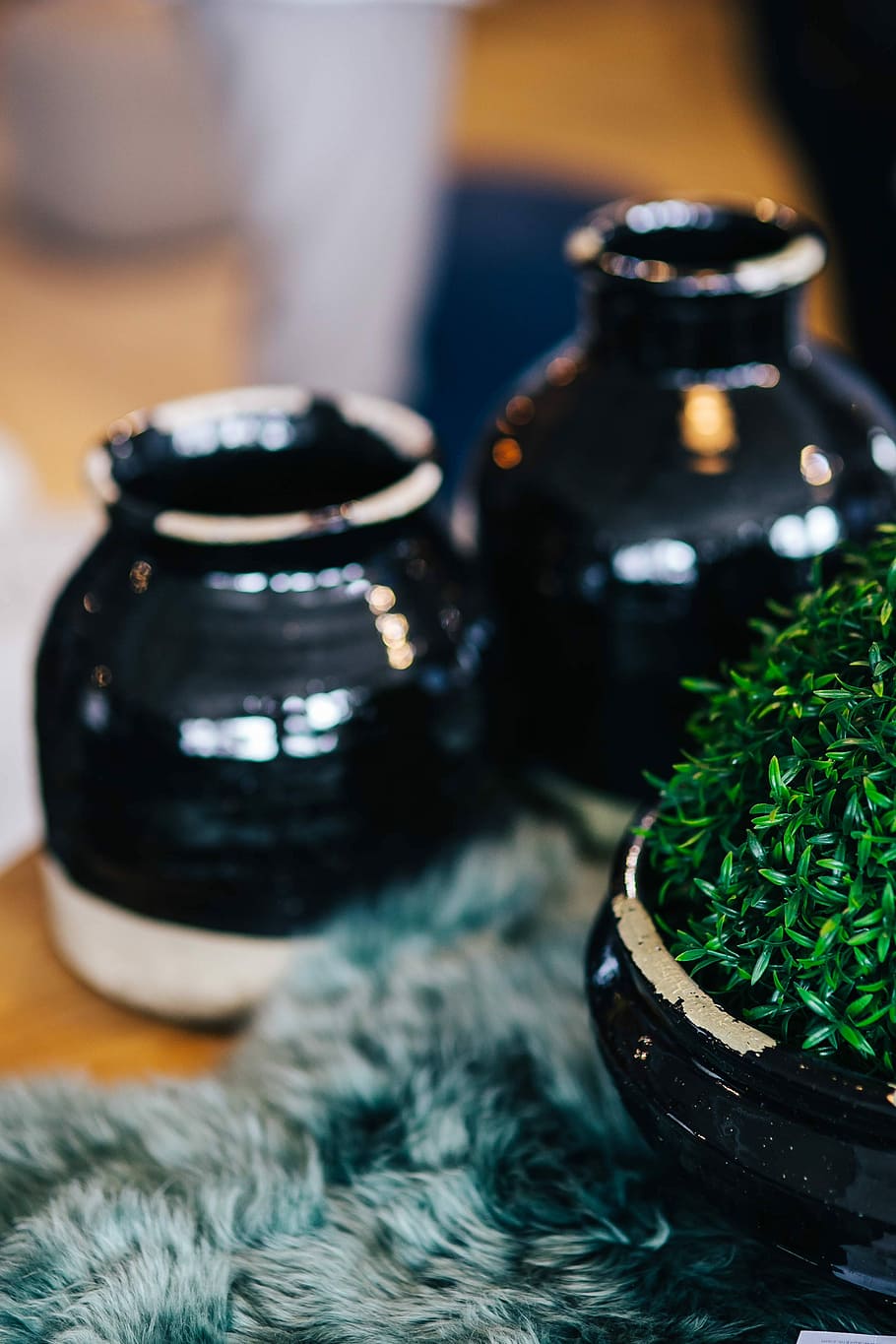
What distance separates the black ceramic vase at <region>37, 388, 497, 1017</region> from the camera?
500mm

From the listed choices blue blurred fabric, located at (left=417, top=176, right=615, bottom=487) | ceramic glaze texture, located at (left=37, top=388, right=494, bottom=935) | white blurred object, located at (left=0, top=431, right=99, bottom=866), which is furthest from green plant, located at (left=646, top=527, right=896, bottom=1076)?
blue blurred fabric, located at (left=417, top=176, right=615, bottom=487)

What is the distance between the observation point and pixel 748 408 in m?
0.58

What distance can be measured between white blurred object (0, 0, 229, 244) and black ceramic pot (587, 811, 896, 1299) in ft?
7.28

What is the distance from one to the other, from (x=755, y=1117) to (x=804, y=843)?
0.06 metres

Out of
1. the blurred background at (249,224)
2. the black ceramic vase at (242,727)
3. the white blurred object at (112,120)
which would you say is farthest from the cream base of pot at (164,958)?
the white blurred object at (112,120)

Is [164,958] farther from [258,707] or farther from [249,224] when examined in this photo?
[249,224]

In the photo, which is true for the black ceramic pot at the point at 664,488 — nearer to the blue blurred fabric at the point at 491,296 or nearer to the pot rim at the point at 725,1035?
the pot rim at the point at 725,1035

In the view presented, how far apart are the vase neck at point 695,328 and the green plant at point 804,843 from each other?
0.19 m

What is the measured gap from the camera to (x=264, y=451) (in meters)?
0.60

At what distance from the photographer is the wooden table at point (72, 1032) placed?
55 centimetres

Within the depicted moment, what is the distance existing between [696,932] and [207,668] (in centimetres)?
20

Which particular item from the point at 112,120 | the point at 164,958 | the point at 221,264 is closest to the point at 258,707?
the point at 164,958

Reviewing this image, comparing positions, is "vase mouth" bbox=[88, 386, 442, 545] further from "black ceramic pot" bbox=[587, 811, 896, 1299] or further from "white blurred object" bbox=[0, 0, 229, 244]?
"white blurred object" bbox=[0, 0, 229, 244]

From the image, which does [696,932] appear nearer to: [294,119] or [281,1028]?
[281,1028]
